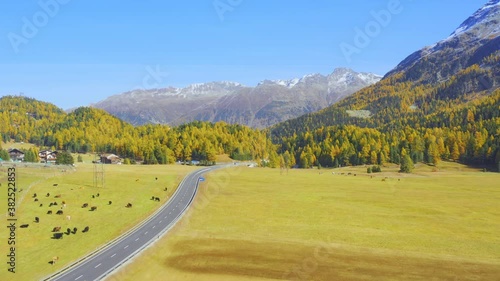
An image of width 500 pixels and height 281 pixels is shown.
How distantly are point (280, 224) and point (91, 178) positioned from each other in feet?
256

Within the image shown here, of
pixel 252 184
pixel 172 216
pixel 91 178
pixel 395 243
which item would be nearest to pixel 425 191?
pixel 252 184

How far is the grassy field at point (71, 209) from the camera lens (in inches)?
2493

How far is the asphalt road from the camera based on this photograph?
177 feet

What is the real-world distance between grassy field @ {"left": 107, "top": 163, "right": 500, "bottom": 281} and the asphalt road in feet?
7.66

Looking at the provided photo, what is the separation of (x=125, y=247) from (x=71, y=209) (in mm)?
33840

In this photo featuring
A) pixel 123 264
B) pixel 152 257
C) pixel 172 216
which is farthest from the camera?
pixel 172 216

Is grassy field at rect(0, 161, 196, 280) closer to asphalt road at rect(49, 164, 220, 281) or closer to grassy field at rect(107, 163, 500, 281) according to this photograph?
asphalt road at rect(49, 164, 220, 281)

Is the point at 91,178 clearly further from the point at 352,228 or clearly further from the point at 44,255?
the point at 352,228

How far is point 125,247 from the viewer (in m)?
65.7

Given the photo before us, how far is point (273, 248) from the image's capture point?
6606 centimetres

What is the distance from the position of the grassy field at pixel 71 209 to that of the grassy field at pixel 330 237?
473 inches

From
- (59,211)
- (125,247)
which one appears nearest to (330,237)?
(125,247)

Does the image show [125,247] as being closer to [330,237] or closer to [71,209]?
[71,209]

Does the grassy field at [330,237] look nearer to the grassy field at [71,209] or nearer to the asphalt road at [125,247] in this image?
the asphalt road at [125,247]
